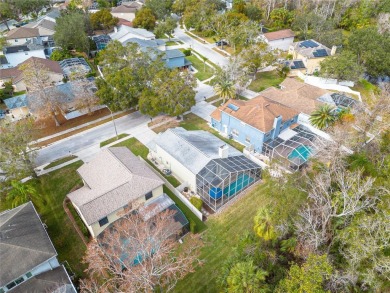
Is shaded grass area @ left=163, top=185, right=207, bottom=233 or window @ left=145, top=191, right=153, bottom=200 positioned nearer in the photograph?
shaded grass area @ left=163, top=185, right=207, bottom=233

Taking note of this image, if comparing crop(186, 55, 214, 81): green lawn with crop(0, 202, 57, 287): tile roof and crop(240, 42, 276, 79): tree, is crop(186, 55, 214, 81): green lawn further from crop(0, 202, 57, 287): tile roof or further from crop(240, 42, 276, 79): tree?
crop(0, 202, 57, 287): tile roof

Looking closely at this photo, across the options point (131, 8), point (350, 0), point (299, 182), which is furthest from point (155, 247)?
point (350, 0)

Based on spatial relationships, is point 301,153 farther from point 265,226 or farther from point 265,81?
point 265,81

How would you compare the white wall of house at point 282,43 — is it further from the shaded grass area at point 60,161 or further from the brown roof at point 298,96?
the shaded grass area at point 60,161

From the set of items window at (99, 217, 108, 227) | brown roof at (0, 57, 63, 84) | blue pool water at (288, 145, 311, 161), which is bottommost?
blue pool water at (288, 145, 311, 161)

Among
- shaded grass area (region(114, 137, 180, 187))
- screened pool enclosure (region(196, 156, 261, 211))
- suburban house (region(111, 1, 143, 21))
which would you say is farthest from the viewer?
suburban house (region(111, 1, 143, 21))

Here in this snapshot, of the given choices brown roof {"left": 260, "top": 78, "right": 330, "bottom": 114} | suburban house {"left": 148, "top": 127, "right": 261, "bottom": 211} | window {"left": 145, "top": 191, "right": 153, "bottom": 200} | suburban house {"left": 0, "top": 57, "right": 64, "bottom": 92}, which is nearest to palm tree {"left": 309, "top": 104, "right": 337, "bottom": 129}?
brown roof {"left": 260, "top": 78, "right": 330, "bottom": 114}

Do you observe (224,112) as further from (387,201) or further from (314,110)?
(387,201)
